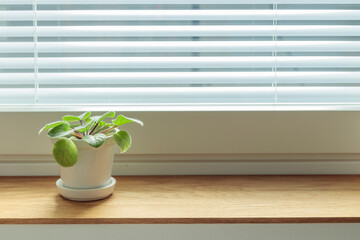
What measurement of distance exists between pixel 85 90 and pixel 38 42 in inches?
6.0

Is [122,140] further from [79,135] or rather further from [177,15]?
[177,15]

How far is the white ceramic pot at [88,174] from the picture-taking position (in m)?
0.63

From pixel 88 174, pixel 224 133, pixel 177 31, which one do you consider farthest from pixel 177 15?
pixel 88 174

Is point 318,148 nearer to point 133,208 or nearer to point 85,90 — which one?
point 133,208

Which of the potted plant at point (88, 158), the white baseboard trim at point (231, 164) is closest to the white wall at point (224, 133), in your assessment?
the white baseboard trim at point (231, 164)

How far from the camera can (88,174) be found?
64 centimetres

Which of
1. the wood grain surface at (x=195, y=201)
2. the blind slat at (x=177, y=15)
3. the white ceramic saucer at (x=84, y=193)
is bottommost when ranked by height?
the wood grain surface at (x=195, y=201)

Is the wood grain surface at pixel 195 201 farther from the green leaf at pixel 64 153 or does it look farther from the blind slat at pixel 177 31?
the blind slat at pixel 177 31

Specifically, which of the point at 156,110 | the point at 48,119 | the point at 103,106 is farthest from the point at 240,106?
the point at 48,119

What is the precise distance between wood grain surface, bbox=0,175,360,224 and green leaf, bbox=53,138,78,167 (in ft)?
0.31

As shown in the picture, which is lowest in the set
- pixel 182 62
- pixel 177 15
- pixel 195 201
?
pixel 195 201

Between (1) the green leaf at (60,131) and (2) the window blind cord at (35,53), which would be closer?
(1) the green leaf at (60,131)

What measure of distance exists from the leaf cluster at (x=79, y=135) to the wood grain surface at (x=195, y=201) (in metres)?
0.11

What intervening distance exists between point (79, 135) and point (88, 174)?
74mm
